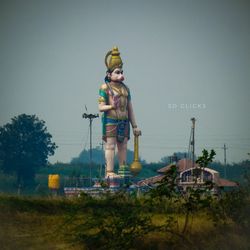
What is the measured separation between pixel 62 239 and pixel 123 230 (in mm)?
820

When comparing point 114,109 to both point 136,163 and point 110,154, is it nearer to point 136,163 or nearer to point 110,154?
point 110,154

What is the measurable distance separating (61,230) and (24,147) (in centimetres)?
1381

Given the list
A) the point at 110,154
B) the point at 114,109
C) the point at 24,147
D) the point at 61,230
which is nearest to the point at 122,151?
the point at 110,154

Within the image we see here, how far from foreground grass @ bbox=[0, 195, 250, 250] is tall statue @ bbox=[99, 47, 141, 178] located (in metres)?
8.53

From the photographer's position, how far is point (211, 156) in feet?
35.0

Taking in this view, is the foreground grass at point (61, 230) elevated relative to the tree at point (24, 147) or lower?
lower

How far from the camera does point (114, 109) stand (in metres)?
19.9

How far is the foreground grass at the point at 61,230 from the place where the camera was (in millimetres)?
9805

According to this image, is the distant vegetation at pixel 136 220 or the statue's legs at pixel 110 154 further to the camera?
the statue's legs at pixel 110 154

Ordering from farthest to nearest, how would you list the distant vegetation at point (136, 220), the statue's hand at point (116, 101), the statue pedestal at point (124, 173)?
the statue pedestal at point (124, 173), the statue's hand at point (116, 101), the distant vegetation at point (136, 220)

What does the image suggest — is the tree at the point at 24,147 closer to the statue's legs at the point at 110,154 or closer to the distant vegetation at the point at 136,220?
the statue's legs at the point at 110,154

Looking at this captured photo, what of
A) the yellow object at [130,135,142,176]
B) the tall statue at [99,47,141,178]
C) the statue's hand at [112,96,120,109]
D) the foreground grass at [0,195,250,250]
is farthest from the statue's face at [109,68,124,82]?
the foreground grass at [0,195,250,250]

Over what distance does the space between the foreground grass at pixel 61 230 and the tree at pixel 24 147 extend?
1020cm

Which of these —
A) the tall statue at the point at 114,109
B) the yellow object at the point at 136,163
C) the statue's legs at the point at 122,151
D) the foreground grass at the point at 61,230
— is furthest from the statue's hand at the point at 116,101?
the foreground grass at the point at 61,230
